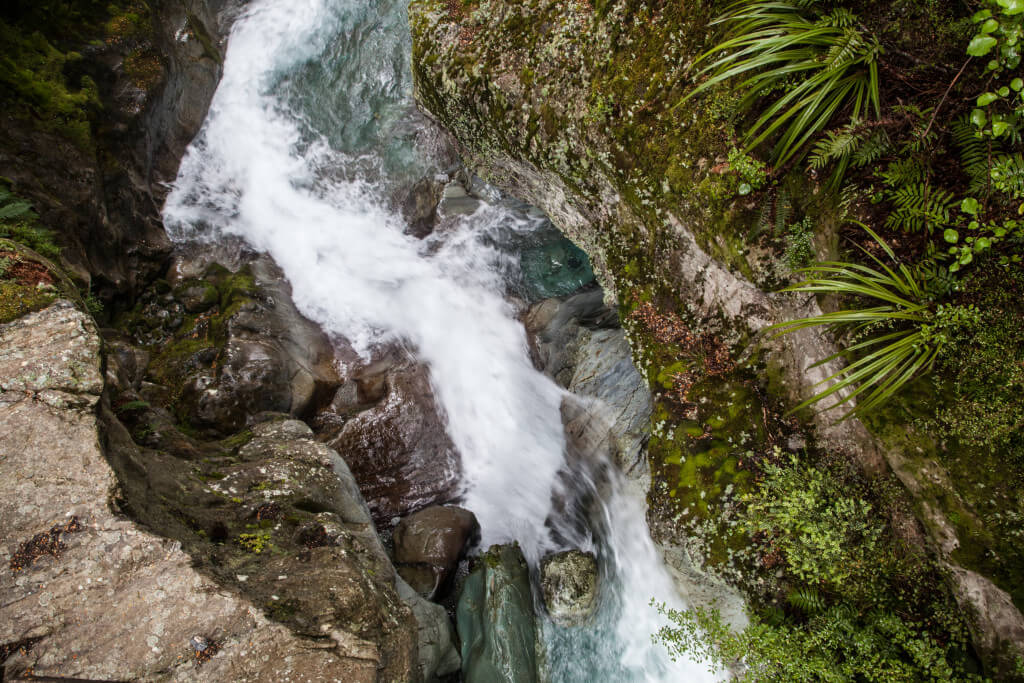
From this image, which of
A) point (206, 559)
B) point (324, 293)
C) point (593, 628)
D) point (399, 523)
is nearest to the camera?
point (206, 559)

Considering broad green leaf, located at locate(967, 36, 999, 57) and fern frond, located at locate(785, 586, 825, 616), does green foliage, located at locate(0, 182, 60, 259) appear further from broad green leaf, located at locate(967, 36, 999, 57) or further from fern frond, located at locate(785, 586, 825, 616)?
fern frond, located at locate(785, 586, 825, 616)

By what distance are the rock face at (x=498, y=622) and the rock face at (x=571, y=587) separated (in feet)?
1.14

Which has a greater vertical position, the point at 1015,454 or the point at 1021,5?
the point at 1021,5

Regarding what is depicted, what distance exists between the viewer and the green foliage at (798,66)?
3355mm

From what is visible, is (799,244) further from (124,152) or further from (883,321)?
(124,152)

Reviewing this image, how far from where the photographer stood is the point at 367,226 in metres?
10.1

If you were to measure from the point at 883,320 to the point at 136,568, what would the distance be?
6138 millimetres

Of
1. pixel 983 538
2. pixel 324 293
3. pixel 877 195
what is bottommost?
pixel 324 293

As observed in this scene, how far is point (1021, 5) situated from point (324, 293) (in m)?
9.50

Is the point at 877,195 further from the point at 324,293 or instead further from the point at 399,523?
the point at 324,293

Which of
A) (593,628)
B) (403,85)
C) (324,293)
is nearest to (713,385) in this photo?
(593,628)

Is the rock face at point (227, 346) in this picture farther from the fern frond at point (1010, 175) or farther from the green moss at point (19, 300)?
the fern frond at point (1010, 175)

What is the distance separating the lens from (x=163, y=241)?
29.5ft

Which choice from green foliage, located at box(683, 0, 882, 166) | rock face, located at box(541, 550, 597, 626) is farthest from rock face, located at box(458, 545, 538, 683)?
green foliage, located at box(683, 0, 882, 166)
